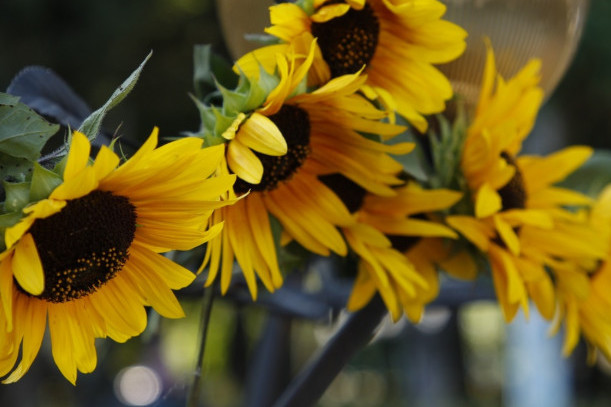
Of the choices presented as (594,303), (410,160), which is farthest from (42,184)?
(594,303)

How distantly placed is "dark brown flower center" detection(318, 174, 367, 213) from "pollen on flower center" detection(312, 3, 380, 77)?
2.2 inches

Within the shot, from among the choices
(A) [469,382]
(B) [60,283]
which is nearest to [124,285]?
(B) [60,283]

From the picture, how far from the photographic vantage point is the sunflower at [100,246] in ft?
0.98

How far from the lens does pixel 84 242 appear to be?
330mm

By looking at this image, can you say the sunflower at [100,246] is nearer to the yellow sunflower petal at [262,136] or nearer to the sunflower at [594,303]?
the yellow sunflower petal at [262,136]

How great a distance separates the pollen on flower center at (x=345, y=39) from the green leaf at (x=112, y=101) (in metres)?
0.13

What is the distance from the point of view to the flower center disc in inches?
12.4

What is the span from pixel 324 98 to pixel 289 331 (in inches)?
24.6

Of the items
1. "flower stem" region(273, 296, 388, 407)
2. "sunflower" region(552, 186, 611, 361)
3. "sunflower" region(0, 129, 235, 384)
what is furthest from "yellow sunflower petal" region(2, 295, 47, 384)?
"sunflower" region(552, 186, 611, 361)

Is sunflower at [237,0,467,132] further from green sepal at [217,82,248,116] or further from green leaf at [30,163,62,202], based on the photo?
green leaf at [30,163,62,202]

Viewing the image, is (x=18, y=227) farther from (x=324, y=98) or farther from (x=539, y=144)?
(x=539, y=144)

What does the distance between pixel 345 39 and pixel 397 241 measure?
143 millimetres

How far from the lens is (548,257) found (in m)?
0.53

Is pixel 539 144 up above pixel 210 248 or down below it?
below
